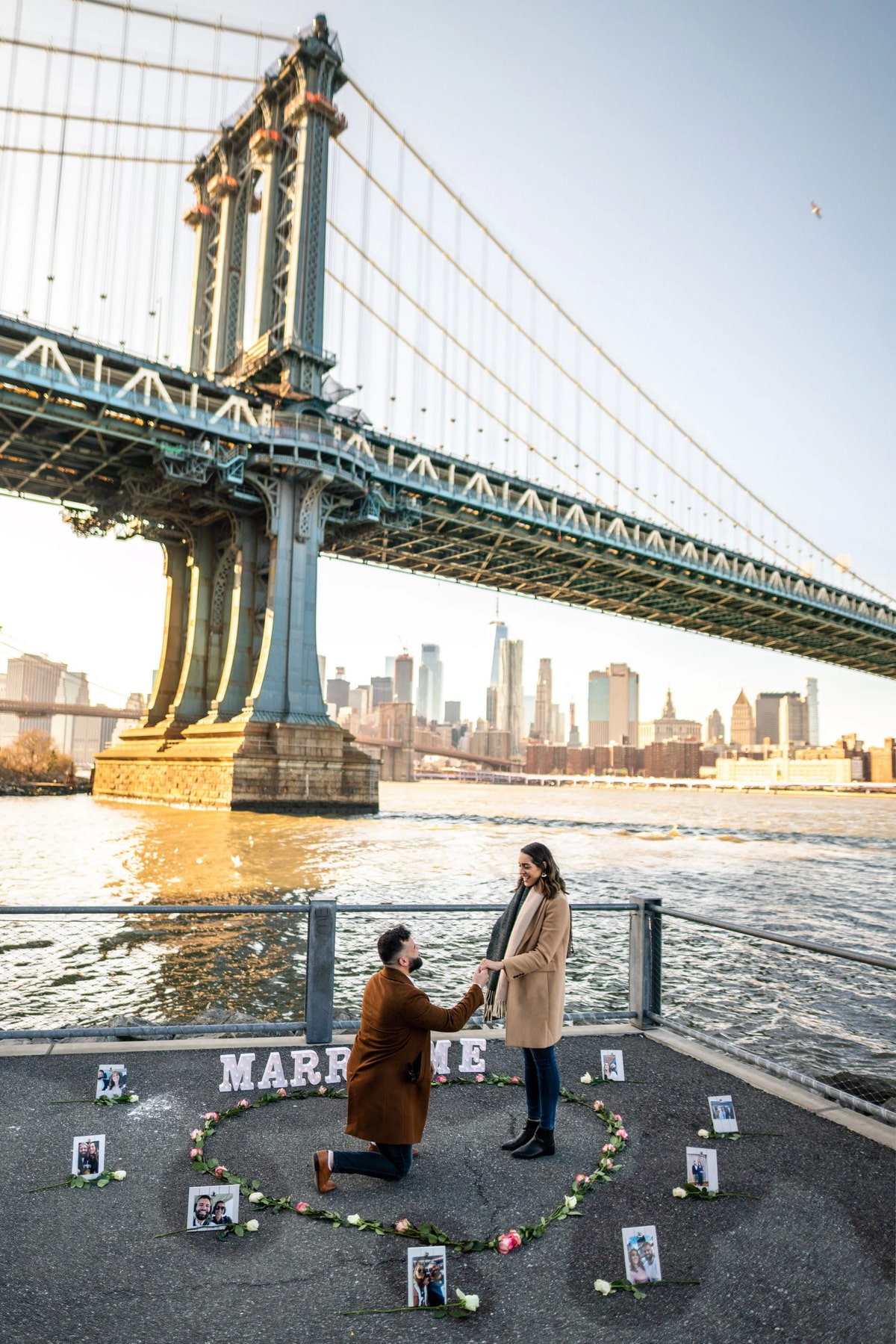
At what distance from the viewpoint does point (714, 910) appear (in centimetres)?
1991

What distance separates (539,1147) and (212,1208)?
192 centimetres

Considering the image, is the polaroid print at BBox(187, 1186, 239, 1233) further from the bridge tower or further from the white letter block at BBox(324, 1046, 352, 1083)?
the bridge tower

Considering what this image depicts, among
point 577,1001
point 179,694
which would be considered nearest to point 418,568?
point 179,694

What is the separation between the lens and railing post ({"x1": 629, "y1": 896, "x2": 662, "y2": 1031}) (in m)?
8.07

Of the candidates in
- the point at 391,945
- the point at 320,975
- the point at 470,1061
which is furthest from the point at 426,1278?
the point at 320,975

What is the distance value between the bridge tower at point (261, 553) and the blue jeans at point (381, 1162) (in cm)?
3652

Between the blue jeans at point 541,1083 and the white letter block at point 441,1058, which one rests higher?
the blue jeans at point 541,1083

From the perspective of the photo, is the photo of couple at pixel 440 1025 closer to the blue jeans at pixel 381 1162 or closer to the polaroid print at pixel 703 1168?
the blue jeans at pixel 381 1162

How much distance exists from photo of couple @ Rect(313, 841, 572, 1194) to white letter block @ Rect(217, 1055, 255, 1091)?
102cm

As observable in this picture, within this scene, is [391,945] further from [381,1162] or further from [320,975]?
[320,975]

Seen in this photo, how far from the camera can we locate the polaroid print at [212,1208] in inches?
171

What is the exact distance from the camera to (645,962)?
319 inches

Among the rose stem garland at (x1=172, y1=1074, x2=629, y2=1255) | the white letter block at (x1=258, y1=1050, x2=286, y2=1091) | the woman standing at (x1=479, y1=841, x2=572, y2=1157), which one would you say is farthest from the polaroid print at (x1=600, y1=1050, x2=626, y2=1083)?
the white letter block at (x1=258, y1=1050, x2=286, y2=1091)

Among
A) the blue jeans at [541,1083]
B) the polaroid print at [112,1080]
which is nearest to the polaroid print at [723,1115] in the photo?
the blue jeans at [541,1083]
